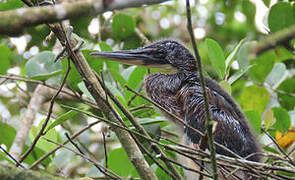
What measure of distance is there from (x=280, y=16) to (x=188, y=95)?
816mm

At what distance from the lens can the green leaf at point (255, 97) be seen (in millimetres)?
2936

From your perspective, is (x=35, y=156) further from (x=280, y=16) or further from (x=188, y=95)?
(x=280, y=16)

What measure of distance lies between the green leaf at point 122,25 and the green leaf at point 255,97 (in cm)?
92

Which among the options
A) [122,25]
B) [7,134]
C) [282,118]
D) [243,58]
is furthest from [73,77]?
[282,118]

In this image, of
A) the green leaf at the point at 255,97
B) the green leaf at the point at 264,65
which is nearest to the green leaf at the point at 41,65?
the green leaf at the point at 255,97

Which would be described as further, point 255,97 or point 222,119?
point 255,97

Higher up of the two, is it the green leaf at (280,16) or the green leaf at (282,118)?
the green leaf at (280,16)

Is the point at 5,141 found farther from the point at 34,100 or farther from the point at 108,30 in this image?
the point at 108,30

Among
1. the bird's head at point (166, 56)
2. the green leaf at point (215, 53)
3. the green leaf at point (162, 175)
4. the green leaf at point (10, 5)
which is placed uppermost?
the green leaf at point (10, 5)

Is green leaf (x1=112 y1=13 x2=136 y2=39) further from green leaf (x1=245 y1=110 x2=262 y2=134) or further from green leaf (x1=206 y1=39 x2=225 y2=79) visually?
green leaf (x1=245 y1=110 x2=262 y2=134)

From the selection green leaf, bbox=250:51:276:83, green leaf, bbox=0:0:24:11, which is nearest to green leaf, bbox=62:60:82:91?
green leaf, bbox=0:0:24:11

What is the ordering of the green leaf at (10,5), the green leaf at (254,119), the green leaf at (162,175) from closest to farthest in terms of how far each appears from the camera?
the green leaf at (10,5), the green leaf at (162,175), the green leaf at (254,119)

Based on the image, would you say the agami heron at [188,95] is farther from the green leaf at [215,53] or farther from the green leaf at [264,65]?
the green leaf at [264,65]

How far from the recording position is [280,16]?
299 cm
